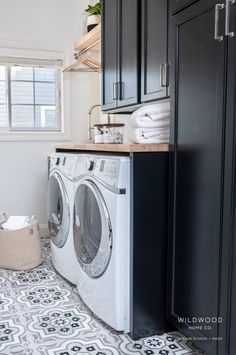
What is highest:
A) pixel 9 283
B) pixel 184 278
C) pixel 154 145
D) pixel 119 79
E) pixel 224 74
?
pixel 119 79

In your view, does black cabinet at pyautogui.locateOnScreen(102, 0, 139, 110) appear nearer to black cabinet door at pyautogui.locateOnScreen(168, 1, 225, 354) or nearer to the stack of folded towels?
the stack of folded towels

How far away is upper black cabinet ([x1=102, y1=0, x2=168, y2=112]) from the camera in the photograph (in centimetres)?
204

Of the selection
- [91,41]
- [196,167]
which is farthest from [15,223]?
[196,167]

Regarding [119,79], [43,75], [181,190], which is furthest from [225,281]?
[43,75]

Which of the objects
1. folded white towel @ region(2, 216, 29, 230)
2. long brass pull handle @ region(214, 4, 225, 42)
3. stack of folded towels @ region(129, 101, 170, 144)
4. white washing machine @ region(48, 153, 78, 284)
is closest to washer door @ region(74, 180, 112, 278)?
white washing machine @ region(48, 153, 78, 284)

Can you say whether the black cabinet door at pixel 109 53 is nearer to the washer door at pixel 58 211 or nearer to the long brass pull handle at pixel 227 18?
the washer door at pixel 58 211

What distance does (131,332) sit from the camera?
1.81 metres

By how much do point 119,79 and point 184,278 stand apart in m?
1.49

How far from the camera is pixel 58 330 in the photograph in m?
1.92

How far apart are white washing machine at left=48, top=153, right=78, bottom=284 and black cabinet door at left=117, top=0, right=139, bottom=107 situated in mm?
565

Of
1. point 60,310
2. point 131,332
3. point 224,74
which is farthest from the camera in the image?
point 60,310

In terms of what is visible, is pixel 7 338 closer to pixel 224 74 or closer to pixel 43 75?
pixel 224 74

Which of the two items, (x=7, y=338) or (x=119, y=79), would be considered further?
(x=119, y=79)

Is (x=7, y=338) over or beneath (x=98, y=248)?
beneath
